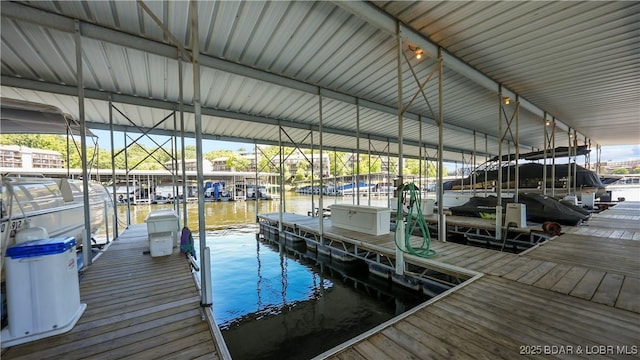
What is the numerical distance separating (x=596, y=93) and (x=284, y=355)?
10598mm

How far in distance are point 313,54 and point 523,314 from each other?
493cm

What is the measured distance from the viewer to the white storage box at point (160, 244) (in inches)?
186

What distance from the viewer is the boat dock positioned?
2037 millimetres

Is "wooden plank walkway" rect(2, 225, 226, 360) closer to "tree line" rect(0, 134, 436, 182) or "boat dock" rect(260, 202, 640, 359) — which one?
"boat dock" rect(260, 202, 640, 359)

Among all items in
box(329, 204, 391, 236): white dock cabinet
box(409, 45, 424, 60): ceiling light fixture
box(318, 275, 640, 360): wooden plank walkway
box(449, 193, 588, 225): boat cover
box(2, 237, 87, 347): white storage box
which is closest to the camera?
box(318, 275, 640, 360): wooden plank walkway

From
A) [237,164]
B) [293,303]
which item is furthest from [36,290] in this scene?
[237,164]

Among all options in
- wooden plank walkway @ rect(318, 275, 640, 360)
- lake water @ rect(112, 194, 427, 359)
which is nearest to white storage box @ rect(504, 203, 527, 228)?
lake water @ rect(112, 194, 427, 359)

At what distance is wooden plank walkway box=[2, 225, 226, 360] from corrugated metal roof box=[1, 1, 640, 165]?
11.9 feet

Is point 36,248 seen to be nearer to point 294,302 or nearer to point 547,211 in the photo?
point 294,302

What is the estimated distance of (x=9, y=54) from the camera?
422 cm

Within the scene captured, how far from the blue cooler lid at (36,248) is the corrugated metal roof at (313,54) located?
123 inches

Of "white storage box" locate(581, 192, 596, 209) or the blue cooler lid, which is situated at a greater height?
the blue cooler lid

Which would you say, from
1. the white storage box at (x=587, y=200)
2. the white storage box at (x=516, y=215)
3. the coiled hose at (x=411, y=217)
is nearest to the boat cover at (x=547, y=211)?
the white storage box at (x=516, y=215)

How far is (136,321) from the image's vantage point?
2514 millimetres
